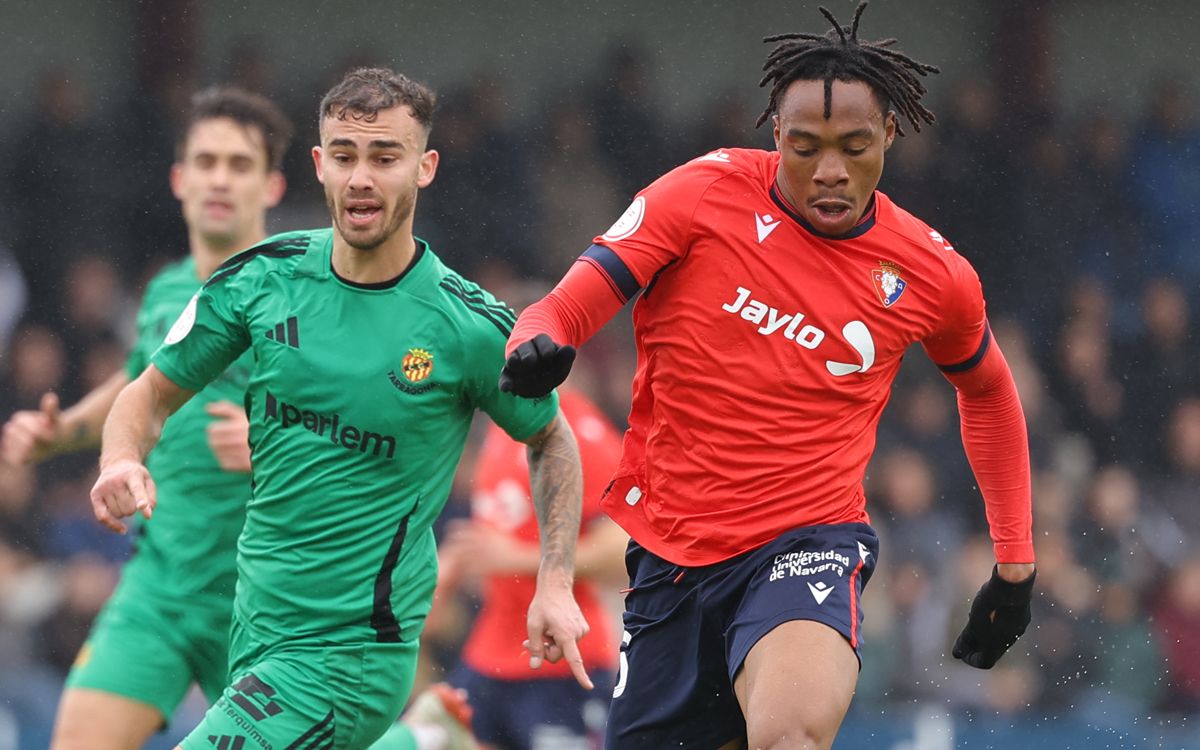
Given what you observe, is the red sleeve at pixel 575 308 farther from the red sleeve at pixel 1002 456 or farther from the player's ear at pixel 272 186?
the player's ear at pixel 272 186

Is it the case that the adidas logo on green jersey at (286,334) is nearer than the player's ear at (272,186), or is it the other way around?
the adidas logo on green jersey at (286,334)

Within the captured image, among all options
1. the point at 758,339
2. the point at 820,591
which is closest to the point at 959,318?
the point at 758,339

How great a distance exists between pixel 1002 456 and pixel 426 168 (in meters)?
1.75

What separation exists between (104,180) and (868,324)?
701 cm

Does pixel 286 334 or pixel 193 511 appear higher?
pixel 286 334

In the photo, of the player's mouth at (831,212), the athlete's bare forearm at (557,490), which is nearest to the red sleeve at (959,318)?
the player's mouth at (831,212)

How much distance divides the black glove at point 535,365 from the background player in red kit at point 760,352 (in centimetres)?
31

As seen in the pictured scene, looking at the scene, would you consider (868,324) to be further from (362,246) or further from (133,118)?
(133,118)

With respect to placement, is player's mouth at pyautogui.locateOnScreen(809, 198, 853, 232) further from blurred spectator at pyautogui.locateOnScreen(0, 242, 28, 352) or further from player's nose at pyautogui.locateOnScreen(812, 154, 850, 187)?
blurred spectator at pyautogui.locateOnScreen(0, 242, 28, 352)

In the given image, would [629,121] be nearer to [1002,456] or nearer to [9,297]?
[9,297]

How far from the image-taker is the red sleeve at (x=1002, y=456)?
194 inches

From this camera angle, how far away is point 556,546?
4594 millimetres

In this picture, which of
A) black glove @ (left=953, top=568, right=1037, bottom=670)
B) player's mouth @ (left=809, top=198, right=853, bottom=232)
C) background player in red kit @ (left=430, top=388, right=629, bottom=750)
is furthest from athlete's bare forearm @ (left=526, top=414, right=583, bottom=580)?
background player in red kit @ (left=430, top=388, right=629, bottom=750)

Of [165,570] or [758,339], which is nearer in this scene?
[758,339]
